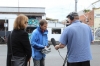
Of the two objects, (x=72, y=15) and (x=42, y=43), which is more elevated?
(x=72, y=15)

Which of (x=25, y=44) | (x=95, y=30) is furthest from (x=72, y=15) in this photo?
(x=95, y=30)

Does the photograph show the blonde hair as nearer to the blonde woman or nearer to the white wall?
the blonde woman

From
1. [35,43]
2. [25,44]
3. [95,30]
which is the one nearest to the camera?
[25,44]

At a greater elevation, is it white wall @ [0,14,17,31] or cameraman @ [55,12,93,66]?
white wall @ [0,14,17,31]

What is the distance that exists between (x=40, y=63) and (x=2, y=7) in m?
36.9

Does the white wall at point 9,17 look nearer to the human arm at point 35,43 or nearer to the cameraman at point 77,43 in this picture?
the human arm at point 35,43

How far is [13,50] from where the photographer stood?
16.7ft

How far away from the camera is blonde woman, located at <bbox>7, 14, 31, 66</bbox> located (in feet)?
16.4

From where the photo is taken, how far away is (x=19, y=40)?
5.01 m

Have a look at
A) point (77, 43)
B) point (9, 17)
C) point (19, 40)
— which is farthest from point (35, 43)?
point (9, 17)

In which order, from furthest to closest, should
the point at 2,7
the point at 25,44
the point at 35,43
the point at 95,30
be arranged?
the point at 2,7 < the point at 95,30 < the point at 35,43 < the point at 25,44

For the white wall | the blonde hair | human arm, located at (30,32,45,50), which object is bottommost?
human arm, located at (30,32,45,50)

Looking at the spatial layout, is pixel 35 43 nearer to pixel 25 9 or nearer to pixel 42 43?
pixel 42 43

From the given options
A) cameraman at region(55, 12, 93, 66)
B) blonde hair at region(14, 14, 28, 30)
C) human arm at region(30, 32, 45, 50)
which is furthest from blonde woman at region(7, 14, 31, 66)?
human arm at region(30, 32, 45, 50)
